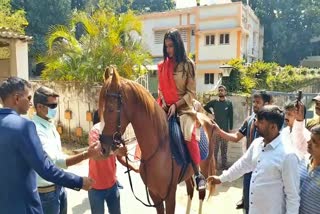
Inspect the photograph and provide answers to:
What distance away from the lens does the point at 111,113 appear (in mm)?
3025

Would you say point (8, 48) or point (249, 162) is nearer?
point (249, 162)

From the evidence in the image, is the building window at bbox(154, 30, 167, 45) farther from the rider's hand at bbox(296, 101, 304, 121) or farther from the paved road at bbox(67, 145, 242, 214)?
the rider's hand at bbox(296, 101, 304, 121)

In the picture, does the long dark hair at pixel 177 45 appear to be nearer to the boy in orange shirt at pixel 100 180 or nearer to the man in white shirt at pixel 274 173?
the boy in orange shirt at pixel 100 180

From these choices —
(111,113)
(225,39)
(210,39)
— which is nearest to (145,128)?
(111,113)

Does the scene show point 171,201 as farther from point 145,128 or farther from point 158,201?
point 145,128

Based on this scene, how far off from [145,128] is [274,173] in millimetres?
1540

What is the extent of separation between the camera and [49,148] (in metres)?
2.74

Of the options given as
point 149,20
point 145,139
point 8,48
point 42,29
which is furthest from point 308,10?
point 145,139

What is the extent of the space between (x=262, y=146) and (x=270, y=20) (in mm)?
36657

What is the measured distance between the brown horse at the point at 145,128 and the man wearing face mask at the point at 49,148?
32cm

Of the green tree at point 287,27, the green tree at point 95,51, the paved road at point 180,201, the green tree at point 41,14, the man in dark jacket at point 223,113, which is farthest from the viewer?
the green tree at point 287,27

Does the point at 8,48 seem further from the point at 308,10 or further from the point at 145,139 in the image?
the point at 308,10

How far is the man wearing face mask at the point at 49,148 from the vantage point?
9.03ft

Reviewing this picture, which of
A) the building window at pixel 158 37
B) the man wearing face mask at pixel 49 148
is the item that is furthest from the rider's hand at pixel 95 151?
the building window at pixel 158 37
